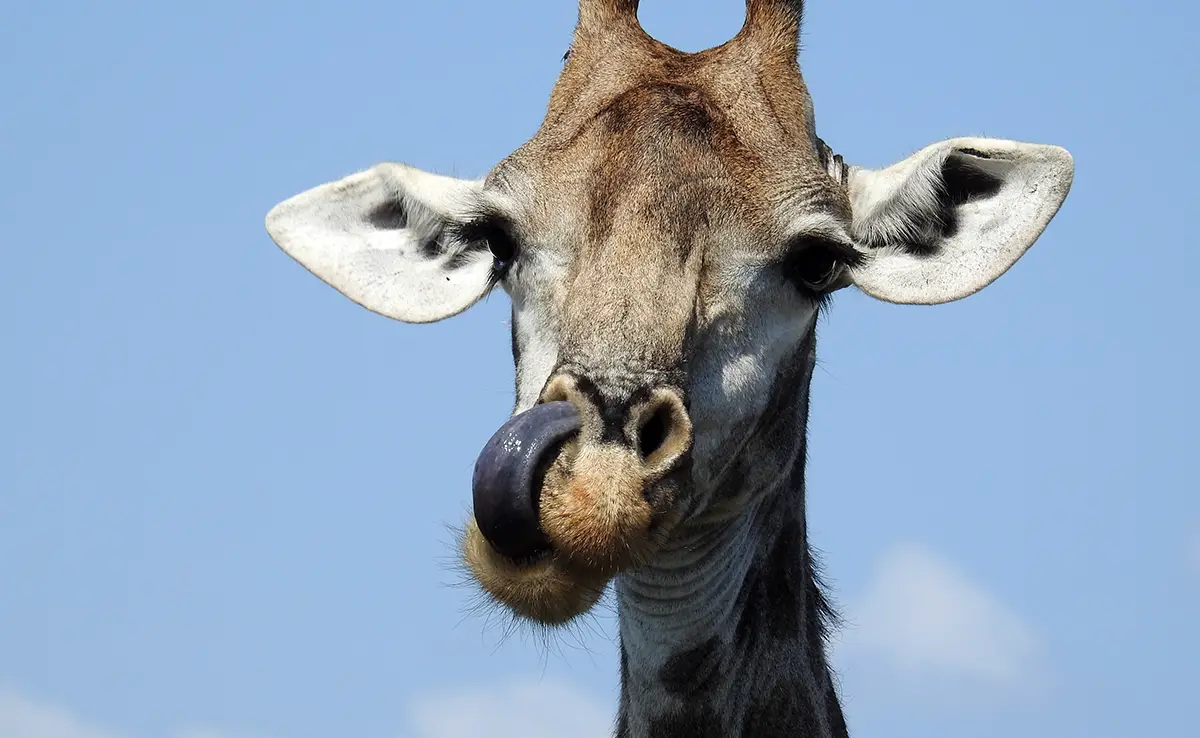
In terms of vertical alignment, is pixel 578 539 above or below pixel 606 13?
below

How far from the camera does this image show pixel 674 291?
7031mm

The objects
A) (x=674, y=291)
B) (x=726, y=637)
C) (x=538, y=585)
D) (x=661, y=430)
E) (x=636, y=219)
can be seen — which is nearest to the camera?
(x=538, y=585)

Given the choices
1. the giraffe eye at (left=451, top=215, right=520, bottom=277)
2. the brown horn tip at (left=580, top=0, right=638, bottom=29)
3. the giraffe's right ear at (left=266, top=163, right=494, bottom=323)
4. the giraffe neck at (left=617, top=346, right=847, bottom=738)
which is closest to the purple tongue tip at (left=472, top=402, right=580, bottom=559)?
the giraffe eye at (left=451, top=215, right=520, bottom=277)

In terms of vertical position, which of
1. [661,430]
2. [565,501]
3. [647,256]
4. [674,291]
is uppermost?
[647,256]

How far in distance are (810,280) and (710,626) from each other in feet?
5.99

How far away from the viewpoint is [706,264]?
7.32 metres

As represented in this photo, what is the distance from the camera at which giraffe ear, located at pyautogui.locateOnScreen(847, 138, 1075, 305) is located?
788 cm

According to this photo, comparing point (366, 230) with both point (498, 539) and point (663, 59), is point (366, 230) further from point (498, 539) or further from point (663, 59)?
point (498, 539)

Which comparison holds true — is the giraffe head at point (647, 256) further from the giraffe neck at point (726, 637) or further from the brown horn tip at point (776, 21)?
the giraffe neck at point (726, 637)

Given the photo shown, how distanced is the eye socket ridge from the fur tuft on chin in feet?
6.37

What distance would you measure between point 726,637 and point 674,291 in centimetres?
209

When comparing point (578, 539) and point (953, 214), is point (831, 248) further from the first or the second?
point (578, 539)

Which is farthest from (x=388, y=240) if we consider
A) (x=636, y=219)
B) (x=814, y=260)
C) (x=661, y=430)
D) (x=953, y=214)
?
(x=953, y=214)

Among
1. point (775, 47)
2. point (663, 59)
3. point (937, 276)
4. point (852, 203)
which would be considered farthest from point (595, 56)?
point (937, 276)
